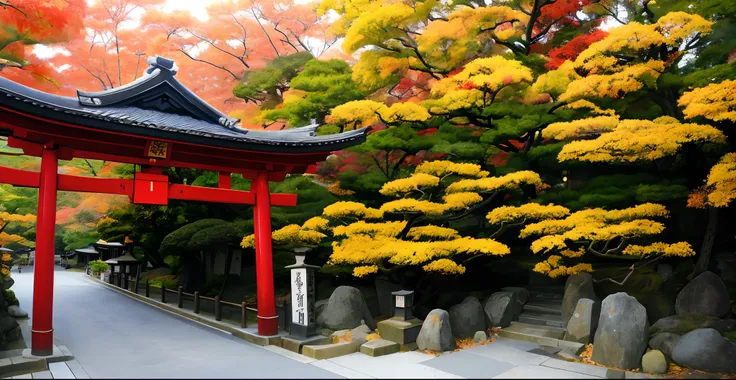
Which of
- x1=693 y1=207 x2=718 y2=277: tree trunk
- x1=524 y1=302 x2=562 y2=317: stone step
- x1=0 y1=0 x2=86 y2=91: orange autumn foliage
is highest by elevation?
x1=0 y1=0 x2=86 y2=91: orange autumn foliage

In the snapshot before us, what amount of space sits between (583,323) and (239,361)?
737 cm

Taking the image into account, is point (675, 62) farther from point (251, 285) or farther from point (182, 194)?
point (251, 285)

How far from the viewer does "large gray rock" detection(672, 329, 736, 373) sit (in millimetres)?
7691

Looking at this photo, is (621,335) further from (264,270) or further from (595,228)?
(264,270)

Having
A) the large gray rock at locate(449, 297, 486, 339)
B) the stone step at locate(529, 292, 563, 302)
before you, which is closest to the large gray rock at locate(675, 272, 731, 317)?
the stone step at locate(529, 292, 563, 302)

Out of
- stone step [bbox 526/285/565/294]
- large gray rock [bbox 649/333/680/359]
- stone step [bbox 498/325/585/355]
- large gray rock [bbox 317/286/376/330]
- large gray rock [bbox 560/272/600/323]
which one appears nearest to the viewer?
large gray rock [bbox 649/333/680/359]

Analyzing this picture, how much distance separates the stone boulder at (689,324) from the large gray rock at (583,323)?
4.02 feet

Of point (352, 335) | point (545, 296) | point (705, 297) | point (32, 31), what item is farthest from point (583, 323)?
point (32, 31)

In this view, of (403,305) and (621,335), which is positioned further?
(403,305)

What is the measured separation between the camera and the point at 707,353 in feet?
25.6

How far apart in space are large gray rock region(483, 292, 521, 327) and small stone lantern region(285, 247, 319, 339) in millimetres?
4637

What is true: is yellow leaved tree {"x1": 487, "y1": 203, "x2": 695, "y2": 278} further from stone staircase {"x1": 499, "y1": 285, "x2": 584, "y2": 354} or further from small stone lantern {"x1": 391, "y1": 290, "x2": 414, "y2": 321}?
small stone lantern {"x1": 391, "y1": 290, "x2": 414, "y2": 321}

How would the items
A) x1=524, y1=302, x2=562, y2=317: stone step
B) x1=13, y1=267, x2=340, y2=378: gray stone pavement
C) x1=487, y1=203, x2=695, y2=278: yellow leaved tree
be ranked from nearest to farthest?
x1=13, y1=267, x2=340, y2=378: gray stone pavement, x1=487, y1=203, x2=695, y2=278: yellow leaved tree, x1=524, y1=302, x2=562, y2=317: stone step

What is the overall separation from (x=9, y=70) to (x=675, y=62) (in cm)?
2366
